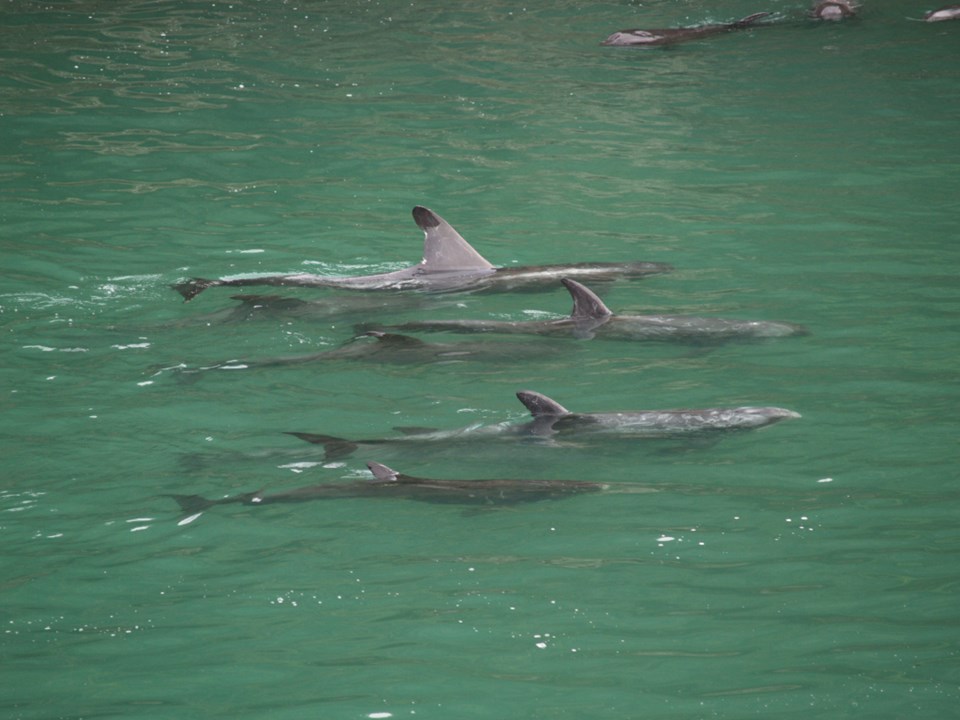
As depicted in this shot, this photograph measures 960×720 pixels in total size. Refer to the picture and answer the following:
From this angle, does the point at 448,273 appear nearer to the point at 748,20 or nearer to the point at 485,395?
the point at 485,395

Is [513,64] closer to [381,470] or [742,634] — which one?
[381,470]

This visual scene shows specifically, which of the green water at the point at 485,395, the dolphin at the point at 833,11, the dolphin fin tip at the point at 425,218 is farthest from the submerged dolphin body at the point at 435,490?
the dolphin at the point at 833,11

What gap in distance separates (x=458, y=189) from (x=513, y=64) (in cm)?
529

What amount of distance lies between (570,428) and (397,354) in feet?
6.40

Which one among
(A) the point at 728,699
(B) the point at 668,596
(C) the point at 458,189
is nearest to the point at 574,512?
(B) the point at 668,596

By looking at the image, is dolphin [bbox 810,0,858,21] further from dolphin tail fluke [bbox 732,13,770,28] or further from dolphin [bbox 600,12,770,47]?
dolphin [bbox 600,12,770,47]

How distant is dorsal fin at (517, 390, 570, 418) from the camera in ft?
22.8

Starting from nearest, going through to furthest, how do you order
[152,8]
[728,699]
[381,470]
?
1. [728,699]
2. [381,470]
3. [152,8]

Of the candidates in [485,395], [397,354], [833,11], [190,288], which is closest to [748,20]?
[833,11]

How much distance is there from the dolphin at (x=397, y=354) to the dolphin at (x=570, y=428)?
1.48 m

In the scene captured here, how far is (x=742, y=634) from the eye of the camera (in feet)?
17.5

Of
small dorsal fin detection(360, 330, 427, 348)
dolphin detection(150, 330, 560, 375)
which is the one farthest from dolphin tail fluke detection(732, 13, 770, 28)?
small dorsal fin detection(360, 330, 427, 348)

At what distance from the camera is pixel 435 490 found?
635 cm

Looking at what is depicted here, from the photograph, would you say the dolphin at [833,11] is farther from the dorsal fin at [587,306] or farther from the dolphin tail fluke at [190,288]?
the dolphin tail fluke at [190,288]
